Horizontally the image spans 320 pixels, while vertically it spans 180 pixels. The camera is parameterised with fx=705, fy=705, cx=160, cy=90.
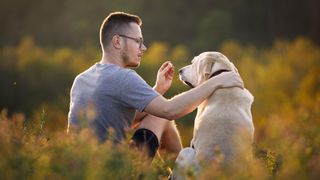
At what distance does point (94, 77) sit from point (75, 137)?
1.19 metres

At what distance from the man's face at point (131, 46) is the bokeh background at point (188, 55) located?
0.62m

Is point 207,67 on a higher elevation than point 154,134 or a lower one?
higher

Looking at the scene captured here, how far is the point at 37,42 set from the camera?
101ft

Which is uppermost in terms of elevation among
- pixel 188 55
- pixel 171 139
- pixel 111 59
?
pixel 111 59

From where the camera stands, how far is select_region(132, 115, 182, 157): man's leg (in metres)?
4.65

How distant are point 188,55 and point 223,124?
1792 centimetres

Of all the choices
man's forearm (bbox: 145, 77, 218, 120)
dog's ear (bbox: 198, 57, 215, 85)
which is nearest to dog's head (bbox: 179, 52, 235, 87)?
dog's ear (bbox: 198, 57, 215, 85)

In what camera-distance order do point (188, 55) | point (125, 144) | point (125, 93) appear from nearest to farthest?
point (125, 144) < point (125, 93) < point (188, 55)

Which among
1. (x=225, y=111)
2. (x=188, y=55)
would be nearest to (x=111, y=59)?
(x=225, y=111)

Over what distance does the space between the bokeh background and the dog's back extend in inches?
9.0

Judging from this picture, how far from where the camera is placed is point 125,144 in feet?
10.5

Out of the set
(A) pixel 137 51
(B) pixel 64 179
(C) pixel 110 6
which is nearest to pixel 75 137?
(B) pixel 64 179

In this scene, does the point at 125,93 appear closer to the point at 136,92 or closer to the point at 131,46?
the point at 136,92

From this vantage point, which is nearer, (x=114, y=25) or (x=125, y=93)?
(x=125, y=93)
